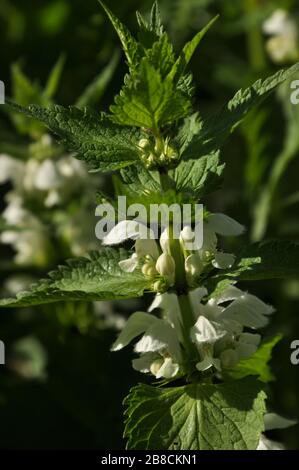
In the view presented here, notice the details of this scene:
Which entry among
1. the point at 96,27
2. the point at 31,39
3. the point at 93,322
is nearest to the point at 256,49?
the point at 96,27

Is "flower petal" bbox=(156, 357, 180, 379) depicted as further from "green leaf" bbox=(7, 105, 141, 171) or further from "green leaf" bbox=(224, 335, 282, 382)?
"green leaf" bbox=(7, 105, 141, 171)

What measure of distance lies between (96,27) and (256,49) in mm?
601

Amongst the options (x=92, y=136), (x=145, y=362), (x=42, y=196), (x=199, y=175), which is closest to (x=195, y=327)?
(x=145, y=362)

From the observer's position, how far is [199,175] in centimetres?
149

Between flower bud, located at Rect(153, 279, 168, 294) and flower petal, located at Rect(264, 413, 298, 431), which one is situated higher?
flower bud, located at Rect(153, 279, 168, 294)

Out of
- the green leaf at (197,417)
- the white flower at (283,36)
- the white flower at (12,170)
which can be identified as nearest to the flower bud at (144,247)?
the green leaf at (197,417)

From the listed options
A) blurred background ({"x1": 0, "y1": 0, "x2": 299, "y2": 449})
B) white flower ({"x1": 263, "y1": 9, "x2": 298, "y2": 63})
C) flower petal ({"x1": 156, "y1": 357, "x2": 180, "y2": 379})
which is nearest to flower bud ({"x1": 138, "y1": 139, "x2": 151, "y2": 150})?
flower petal ({"x1": 156, "y1": 357, "x2": 180, "y2": 379})

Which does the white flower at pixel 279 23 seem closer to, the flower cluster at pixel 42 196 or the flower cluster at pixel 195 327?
the flower cluster at pixel 42 196

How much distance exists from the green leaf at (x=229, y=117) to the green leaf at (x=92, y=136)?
0.32 feet

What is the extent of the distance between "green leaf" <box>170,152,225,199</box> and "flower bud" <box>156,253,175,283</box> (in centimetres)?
11

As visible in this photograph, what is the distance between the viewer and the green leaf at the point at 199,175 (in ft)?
4.76

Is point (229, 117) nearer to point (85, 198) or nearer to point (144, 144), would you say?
point (144, 144)

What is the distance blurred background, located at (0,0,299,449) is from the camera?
8.80 ft

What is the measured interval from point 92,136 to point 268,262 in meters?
0.35
